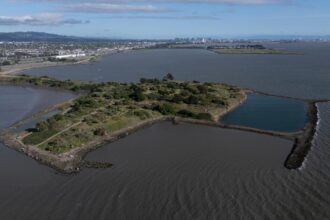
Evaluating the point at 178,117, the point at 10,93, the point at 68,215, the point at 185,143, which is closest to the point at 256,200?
the point at 68,215

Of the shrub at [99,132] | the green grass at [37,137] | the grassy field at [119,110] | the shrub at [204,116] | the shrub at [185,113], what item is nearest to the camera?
the green grass at [37,137]

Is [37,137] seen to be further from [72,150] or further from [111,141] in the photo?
[111,141]

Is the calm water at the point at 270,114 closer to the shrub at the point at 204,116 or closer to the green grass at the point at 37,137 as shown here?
the shrub at the point at 204,116

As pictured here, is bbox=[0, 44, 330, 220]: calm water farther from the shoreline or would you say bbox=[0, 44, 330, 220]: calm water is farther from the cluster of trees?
the cluster of trees

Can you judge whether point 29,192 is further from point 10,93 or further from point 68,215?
point 10,93

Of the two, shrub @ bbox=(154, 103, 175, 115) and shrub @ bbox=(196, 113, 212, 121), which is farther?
shrub @ bbox=(154, 103, 175, 115)

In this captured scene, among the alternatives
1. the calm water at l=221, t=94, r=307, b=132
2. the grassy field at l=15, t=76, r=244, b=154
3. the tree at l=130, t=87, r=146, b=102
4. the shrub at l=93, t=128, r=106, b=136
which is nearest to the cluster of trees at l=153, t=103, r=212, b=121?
the grassy field at l=15, t=76, r=244, b=154

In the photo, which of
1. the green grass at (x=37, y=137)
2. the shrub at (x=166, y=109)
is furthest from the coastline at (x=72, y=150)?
the shrub at (x=166, y=109)
